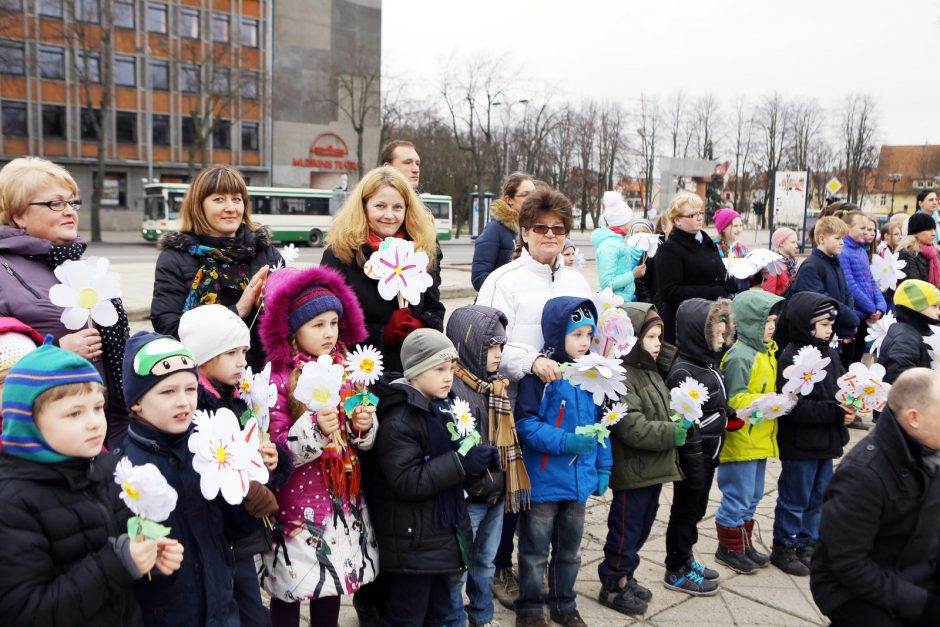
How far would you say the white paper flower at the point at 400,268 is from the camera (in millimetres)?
3541

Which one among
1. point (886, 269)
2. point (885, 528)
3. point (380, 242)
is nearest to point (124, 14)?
point (886, 269)

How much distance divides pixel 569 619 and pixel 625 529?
1.75 ft

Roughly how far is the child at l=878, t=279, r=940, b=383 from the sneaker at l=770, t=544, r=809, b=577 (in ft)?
4.47


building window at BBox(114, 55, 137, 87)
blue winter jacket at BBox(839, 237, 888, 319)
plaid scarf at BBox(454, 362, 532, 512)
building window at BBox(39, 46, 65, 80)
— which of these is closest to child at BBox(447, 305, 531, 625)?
plaid scarf at BBox(454, 362, 532, 512)

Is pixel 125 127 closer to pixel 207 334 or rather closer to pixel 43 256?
pixel 43 256

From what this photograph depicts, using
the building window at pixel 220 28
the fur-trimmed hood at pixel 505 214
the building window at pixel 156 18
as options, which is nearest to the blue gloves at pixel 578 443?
the fur-trimmed hood at pixel 505 214

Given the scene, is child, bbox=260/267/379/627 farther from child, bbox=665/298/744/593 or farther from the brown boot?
the brown boot

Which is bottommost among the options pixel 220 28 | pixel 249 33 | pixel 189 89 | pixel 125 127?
pixel 125 127

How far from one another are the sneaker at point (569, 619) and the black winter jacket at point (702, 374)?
3.08 feet

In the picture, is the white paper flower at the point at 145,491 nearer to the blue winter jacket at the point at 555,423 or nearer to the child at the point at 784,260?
the blue winter jacket at the point at 555,423

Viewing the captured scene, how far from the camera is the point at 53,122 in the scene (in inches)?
1667

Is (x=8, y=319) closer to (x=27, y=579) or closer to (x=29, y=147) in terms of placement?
(x=27, y=579)

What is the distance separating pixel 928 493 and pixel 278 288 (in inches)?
103

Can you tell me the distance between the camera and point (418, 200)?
3.94 m
